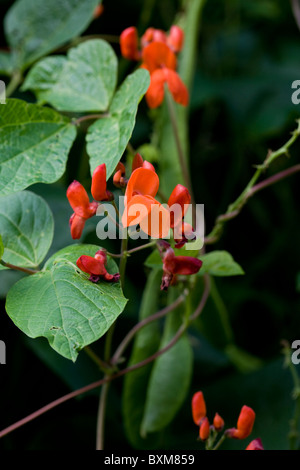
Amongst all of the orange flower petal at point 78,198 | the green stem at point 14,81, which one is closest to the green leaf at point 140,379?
the orange flower petal at point 78,198

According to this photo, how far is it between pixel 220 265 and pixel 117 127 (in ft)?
0.80

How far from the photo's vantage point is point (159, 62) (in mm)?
881

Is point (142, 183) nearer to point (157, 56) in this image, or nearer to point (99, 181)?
point (99, 181)

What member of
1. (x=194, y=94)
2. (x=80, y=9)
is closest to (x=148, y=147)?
(x=80, y=9)

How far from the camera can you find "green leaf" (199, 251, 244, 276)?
743 millimetres

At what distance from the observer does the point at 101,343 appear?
110cm

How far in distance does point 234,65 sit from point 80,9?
0.72m

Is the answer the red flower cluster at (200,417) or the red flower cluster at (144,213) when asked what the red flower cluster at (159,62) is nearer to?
the red flower cluster at (144,213)

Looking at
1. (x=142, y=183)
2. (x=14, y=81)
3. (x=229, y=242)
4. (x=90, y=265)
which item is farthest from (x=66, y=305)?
(x=229, y=242)

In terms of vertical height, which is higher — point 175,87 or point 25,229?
point 175,87

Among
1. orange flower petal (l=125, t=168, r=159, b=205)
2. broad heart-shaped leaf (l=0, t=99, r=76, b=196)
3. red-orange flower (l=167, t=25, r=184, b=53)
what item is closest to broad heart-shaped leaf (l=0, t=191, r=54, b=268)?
broad heart-shaped leaf (l=0, t=99, r=76, b=196)

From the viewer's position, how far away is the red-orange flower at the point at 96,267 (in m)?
0.59

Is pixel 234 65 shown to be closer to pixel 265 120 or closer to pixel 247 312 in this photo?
pixel 265 120

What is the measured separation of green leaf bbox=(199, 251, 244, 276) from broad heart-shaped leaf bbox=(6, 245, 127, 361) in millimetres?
173
